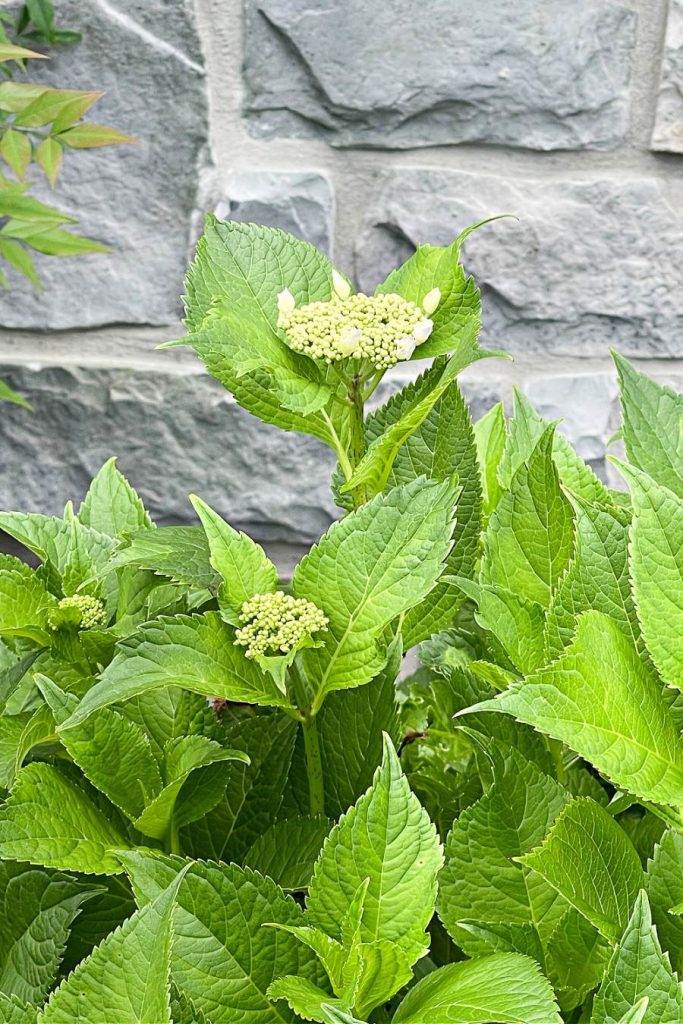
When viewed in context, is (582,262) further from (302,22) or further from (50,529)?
(50,529)

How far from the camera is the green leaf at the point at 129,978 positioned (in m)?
0.24

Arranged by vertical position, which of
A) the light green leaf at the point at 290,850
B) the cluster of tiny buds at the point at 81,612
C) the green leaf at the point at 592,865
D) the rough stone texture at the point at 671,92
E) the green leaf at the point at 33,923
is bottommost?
the green leaf at the point at 33,923

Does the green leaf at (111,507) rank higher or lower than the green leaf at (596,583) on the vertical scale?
lower

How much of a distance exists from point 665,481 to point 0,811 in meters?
0.26

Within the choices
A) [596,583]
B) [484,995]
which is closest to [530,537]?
[596,583]

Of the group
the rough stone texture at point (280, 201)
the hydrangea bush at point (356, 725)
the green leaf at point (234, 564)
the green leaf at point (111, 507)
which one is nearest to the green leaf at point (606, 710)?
the hydrangea bush at point (356, 725)

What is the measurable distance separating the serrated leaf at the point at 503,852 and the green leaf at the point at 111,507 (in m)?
0.21

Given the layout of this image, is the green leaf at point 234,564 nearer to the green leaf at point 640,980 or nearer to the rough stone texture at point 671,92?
the green leaf at point 640,980

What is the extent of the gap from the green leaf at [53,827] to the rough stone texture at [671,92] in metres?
1.09

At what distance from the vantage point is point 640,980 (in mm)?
246

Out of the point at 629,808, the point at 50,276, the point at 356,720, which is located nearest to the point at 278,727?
the point at 356,720

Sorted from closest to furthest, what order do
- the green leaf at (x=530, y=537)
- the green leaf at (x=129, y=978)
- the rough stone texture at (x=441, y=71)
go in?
the green leaf at (x=129, y=978) → the green leaf at (x=530, y=537) → the rough stone texture at (x=441, y=71)

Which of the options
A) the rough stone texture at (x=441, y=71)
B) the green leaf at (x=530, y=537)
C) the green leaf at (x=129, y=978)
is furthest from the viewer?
the rough stone texture at (x=441, y=71)

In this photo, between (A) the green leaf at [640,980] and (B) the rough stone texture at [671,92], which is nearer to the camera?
(A) the green leaf at [640,980]
